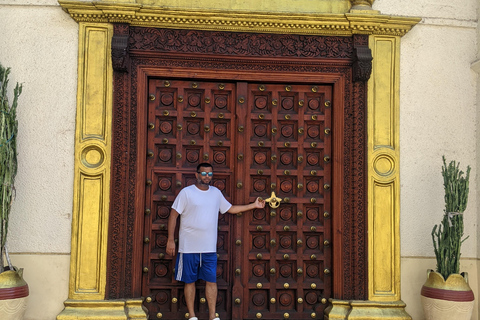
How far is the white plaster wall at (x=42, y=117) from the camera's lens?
5305 mm

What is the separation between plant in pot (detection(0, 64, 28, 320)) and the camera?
471 centimetres

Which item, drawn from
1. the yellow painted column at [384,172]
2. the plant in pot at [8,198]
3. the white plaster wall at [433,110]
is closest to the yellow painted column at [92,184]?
the plant in pot at [8,198]

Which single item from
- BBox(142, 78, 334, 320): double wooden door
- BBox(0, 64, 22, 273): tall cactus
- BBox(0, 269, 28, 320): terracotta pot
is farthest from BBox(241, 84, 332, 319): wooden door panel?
BBox(0, 64, 22, 273): tall cactus

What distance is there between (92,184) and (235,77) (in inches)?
69.2

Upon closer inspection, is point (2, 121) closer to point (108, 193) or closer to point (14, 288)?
point (108, 193)

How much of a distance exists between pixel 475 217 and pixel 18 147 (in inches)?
183

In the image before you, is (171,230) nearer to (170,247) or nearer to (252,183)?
(170,247)

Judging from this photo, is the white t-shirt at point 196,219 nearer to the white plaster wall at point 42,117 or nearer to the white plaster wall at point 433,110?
the white plaster wall at point 42,117

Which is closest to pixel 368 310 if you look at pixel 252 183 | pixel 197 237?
pixel 252 183

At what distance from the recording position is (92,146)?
5367mm

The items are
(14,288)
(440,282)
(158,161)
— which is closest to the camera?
(14,288)

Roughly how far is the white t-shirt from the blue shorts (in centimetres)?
6

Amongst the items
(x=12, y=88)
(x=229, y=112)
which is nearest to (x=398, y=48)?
(x=229, y=112)

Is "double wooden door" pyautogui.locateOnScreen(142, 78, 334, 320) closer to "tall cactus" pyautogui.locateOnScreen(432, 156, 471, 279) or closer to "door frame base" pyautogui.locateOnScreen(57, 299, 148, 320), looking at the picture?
A: "door frame base" pyautogui.locateOnScreen(57, 299, 148, 320)
